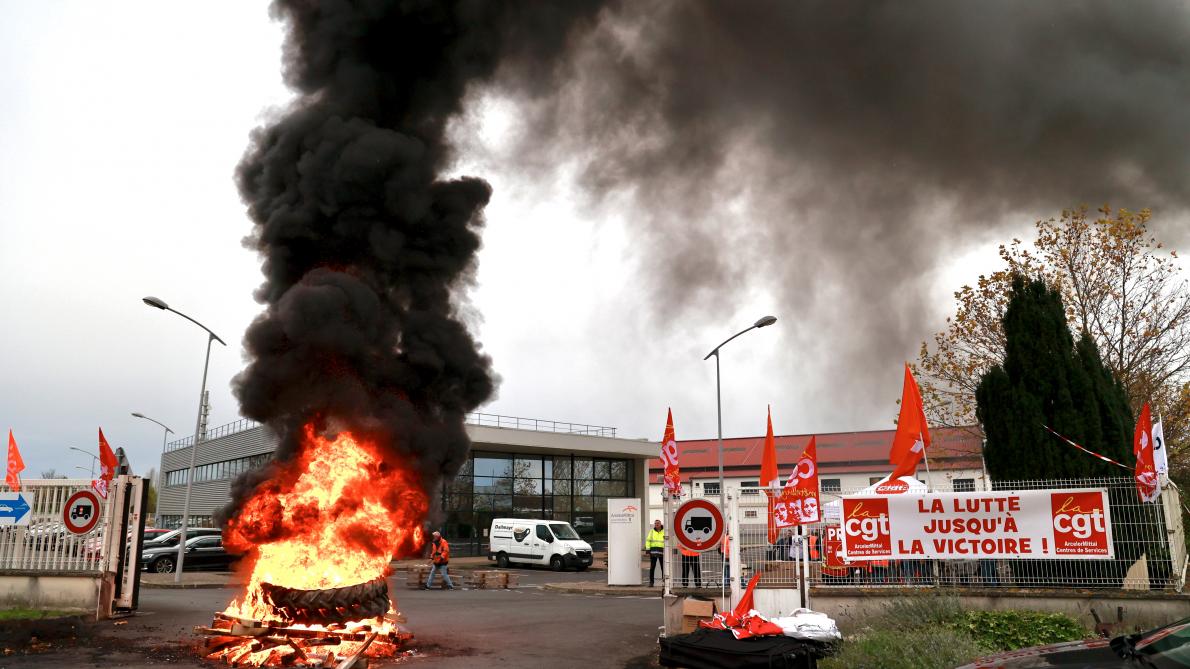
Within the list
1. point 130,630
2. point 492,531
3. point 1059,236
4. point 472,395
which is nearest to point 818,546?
point 472,395

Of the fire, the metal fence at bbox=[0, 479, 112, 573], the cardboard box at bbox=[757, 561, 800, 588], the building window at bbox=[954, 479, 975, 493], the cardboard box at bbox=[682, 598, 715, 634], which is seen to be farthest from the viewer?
the metal fence at bbox=[0, 479, 112, 573]

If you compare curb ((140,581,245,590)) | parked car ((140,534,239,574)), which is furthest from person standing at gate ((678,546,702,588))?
parked car ((140,534,239,574))

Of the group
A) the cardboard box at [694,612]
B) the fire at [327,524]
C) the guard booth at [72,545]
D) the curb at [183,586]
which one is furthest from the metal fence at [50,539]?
the cardboard box at [694,612]

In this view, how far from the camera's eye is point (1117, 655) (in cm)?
471

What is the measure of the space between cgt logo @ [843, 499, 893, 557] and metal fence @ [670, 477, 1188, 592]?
0.22 meters

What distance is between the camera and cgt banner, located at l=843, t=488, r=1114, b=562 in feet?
36.0

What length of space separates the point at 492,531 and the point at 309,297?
2444 cm

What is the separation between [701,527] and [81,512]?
438 inches

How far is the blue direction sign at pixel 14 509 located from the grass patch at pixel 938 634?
1413cm

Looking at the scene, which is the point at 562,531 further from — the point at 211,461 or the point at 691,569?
the point at 211,461

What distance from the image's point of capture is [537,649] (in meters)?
11.0

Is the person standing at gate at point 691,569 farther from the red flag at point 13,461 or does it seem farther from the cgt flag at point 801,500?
the red flag at point 13,461

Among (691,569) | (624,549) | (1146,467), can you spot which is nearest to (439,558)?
(624,549)

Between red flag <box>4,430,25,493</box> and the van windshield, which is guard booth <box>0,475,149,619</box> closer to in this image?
red flag <box>4,430,25,493</box>
